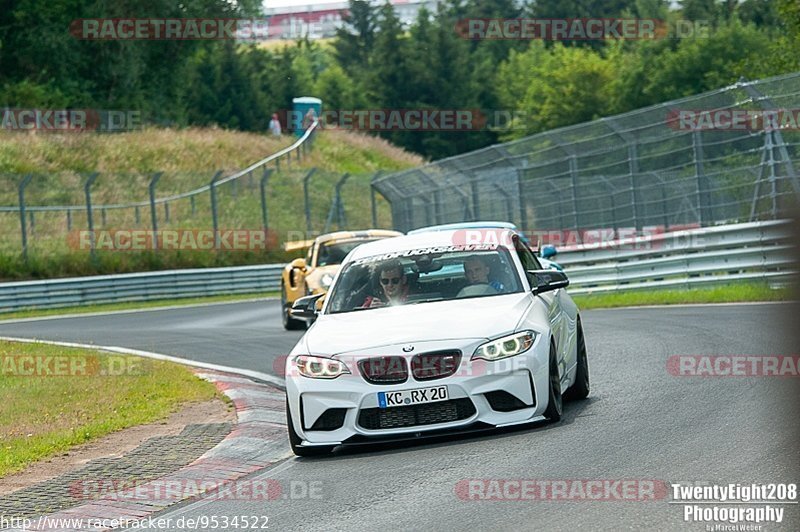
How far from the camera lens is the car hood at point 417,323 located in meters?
8.80

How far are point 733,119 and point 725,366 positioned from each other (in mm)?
9355

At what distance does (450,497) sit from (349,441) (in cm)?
197

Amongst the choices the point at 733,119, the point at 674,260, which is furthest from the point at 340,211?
the point at 733,119

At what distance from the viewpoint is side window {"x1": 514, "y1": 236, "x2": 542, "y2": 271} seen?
10.4 metres

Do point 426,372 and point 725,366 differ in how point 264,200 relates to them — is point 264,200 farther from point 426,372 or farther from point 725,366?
point 426,372

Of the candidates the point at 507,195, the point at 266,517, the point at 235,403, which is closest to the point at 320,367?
the point at 266,517

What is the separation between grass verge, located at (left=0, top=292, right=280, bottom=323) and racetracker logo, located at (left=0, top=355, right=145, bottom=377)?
1349cm

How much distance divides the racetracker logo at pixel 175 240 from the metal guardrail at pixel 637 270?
8.15ft

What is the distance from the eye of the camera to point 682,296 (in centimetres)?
2042

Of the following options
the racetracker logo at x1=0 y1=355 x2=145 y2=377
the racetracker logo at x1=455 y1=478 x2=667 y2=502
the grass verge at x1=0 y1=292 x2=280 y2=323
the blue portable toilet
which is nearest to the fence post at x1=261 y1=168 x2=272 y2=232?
the grass verge at x1=0 y1=292 x2=280 y2=323

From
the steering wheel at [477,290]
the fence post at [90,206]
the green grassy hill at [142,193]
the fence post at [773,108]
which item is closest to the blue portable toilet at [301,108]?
the green grassy hill at [142,193]

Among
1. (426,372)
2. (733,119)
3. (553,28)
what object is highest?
(553,28)

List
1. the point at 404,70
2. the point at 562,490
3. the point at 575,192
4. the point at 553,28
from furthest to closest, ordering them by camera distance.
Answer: the point at 553,28 < the point at 404,70 < the point at 575,192 < the point at 562,490

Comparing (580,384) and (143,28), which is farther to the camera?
(143,28)
